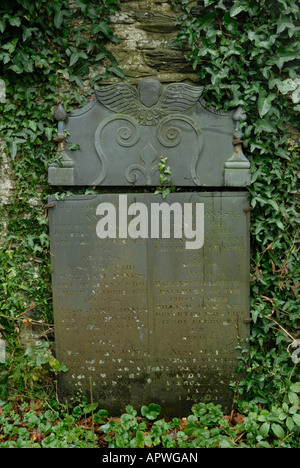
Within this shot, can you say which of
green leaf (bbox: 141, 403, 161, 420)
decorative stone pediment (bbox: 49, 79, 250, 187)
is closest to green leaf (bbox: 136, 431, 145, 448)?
green leaf (bbox: 141, 403, 161, 420)

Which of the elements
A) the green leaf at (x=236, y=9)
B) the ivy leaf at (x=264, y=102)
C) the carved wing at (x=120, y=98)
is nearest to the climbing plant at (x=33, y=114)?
the carved wing at (x=120, y=98)

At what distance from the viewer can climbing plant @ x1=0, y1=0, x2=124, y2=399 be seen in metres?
2.88

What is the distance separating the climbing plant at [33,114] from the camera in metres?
2.88

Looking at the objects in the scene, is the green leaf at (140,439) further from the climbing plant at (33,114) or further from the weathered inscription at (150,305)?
the climbing plant at (33,114)

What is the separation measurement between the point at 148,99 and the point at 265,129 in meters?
0.94

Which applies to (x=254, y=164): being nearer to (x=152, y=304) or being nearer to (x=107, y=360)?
(x=152, y=304)

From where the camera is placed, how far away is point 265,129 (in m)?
2.85

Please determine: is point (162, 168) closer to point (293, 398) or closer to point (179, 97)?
point (179, 97)

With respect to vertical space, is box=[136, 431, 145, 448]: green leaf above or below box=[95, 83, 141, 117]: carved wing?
below

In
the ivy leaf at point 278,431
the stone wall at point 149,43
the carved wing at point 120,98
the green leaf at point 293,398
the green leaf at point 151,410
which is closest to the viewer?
the ivy leaf at point 278,431

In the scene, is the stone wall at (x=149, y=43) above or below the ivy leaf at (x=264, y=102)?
above

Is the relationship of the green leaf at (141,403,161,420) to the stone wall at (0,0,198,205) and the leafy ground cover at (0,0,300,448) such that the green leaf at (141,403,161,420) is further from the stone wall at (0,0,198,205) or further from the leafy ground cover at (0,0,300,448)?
the stone wall at (0,0,198,205)

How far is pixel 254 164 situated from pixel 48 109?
5.65 feet

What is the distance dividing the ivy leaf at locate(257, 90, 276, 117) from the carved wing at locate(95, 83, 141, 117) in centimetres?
93
